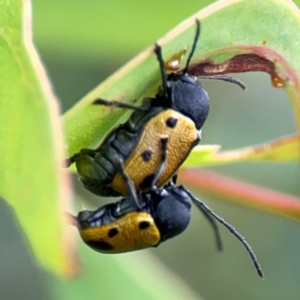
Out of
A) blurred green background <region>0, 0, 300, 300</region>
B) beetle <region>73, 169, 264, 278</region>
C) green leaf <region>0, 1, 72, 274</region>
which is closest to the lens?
green leaf <region>0, 1, 72, 274</region>

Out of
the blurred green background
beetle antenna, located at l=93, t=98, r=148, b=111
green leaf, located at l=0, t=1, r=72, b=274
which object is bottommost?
the blurred green background

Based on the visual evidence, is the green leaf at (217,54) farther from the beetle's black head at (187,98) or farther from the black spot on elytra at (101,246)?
the black spot on elytra at (101,246)

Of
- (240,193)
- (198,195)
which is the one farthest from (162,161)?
(198,195)

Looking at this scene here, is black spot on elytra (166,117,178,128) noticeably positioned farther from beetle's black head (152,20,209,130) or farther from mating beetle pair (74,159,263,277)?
mating beetle pair (74,159,263,277)

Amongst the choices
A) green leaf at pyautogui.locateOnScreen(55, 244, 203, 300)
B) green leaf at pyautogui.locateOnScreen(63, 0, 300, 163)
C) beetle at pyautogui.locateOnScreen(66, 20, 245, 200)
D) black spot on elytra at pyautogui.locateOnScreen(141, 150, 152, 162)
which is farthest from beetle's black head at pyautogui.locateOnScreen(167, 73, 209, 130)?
green leaf at pyautogui.locateOnScreen(55, 244, 203, 300)

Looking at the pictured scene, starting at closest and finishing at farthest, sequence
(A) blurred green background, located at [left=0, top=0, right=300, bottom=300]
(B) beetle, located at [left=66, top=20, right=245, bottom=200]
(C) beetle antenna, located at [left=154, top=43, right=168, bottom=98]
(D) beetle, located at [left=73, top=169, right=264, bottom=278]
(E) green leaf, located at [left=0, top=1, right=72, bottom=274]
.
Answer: (E) green leaf, located at [left=0, top=1, right=72, bottom=274]
(C) beetle antenna, located at [left=154, top=43, right=168, bottom=98]
(B) beetle, located at [left=66, top=20, right=245, bottom=200]
(D) beetle, located at [left=73, top=169, right=264, bottom=278]
(A) blurred green background, located at [left=0, top=0, right=300, bottom=300]

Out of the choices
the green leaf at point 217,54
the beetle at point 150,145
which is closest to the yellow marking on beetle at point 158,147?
the beetle at point 150,145

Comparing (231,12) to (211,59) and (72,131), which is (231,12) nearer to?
(211,59)

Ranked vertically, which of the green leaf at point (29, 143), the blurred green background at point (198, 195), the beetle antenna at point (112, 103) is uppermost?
the green leaf at point (29, 143)

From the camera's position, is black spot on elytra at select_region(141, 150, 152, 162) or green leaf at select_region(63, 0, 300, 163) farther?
black spot on elytra at select_region(141, 150, 152, 162)
